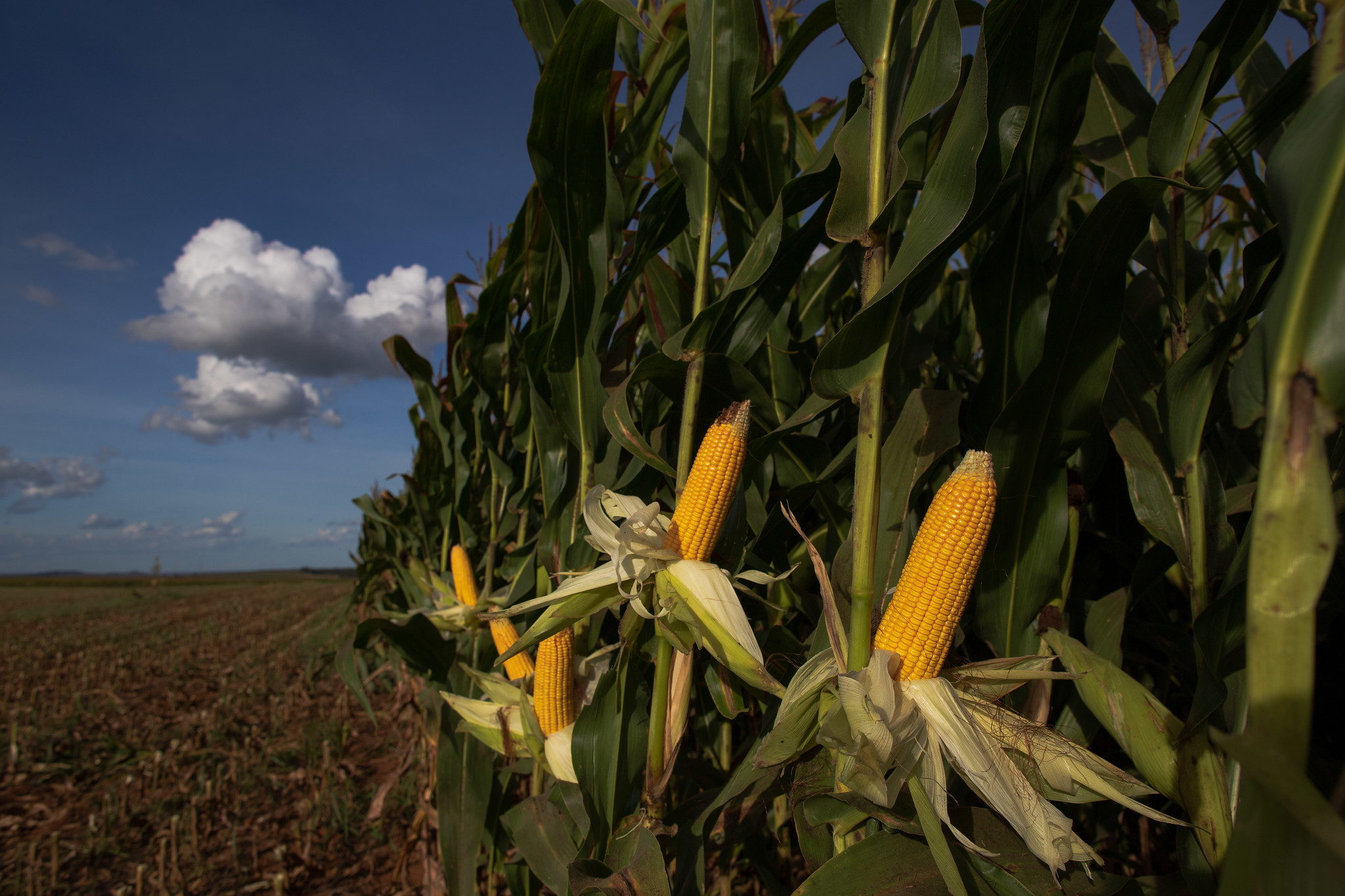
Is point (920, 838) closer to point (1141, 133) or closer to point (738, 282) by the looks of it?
point (738, 282)

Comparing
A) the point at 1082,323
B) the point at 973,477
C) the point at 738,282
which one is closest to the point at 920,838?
the point at 973,477

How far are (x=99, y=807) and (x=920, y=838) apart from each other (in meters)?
7.77

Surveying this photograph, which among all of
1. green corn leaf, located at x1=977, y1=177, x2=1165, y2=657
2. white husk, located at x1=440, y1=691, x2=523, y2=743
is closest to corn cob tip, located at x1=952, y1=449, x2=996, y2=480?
green corn leaf, located at x1=977, y1=177, x2=1165, y2=657

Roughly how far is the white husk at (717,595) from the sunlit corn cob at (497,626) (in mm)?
558

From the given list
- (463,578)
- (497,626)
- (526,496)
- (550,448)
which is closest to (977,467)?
(550,448)

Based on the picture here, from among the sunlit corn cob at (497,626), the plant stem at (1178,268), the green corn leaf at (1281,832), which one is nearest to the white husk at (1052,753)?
the green corn leaf at (1281,832)

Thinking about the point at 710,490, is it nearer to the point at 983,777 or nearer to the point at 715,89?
the point at 983,777

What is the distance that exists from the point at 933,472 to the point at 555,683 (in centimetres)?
115

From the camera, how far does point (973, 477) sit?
94 centimetres

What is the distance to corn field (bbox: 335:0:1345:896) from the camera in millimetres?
795

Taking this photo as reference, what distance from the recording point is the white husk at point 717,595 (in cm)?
104

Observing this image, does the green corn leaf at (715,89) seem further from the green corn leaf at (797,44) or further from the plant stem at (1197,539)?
the plant stem at (1197,539)

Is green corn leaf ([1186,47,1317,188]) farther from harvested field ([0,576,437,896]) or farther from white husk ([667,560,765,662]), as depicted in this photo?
harvested field ([0,576,437,896])

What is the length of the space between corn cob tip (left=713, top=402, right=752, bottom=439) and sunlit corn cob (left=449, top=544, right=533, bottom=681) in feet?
2.53
